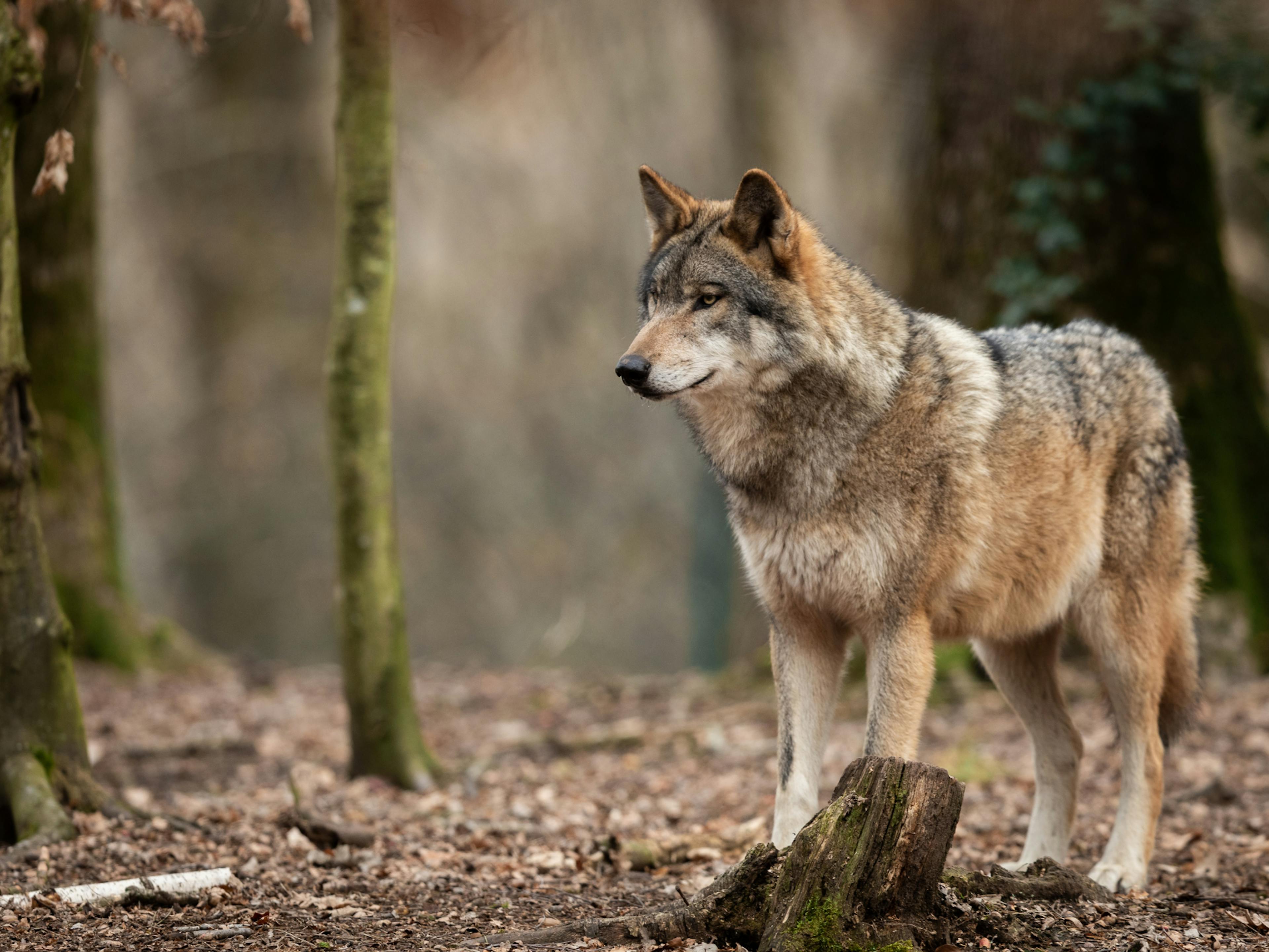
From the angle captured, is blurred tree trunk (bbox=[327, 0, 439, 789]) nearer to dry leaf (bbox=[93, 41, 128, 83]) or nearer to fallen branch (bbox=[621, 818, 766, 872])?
dry leaf (bbox=[93, 41, 128, 83])

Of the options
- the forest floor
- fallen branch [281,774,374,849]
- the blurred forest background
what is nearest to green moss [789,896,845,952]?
the forest floor

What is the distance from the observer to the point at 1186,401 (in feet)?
26.7

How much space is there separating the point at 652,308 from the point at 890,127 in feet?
37.0

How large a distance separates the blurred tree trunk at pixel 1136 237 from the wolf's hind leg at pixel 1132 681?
3.54 m

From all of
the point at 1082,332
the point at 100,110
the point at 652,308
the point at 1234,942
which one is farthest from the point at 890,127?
the point at 1234,942

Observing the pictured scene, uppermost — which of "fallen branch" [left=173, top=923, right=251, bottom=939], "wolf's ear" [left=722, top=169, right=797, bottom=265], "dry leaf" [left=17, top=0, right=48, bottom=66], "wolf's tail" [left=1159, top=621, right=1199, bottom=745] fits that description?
"dry leaf" [left=17, top=0, right=48, bottom=66]

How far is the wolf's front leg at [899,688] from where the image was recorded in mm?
4066

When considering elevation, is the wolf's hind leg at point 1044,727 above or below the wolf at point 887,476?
below

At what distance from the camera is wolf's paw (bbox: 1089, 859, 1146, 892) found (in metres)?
4.49

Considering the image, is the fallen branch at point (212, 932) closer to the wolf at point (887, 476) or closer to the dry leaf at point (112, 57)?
the wolf at point (887, 476)

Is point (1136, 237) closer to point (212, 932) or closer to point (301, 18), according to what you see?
point (301, 18)

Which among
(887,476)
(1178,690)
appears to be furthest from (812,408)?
(1178,690)

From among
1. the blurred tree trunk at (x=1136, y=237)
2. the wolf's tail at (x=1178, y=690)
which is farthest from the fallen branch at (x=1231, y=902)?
the blurred tree trunk at (x=1136, y=237)

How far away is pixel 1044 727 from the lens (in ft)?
16.6
